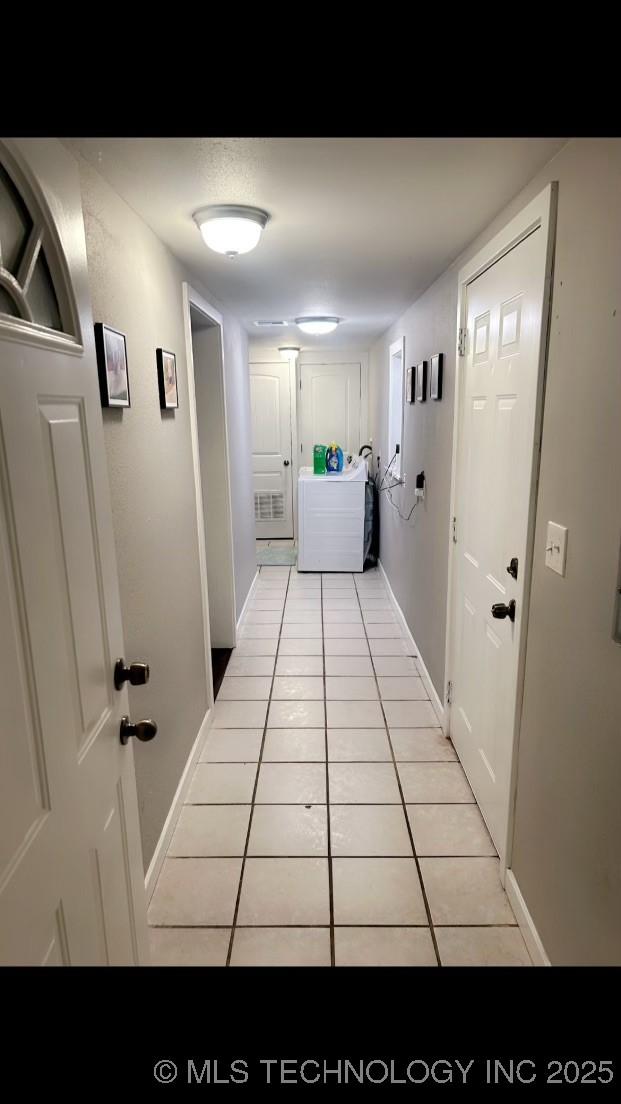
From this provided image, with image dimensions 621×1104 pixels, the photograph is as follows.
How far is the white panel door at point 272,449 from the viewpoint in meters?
6.74

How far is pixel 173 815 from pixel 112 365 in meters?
1.64

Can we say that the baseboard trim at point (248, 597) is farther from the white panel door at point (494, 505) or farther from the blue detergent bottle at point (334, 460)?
the white panel door at point (494, 505)

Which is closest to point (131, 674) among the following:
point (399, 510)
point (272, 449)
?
point (399, 510)

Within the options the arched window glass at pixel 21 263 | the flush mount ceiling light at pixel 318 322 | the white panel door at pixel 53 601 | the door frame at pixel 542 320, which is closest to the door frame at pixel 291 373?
the flush mount ceiling light at pixel 318 322

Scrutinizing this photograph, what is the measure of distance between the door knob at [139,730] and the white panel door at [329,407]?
5831 millimetres

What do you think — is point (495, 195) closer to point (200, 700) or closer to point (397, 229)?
point (397, 229)

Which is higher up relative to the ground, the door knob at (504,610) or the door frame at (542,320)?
the door frame at (542,320)

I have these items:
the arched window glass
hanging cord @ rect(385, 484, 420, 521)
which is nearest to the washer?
hanging cord @ rect(385, 484, 420, 521)

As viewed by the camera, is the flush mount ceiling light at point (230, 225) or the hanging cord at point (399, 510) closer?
the flush mount ceiling light at point (230, 225)

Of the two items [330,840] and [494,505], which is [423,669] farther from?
[494,505]

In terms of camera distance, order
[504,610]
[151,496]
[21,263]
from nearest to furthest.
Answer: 1. [21,263]
2. [504,610]
3. [151,496]

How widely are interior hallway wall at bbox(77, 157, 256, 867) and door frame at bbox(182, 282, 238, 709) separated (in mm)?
65

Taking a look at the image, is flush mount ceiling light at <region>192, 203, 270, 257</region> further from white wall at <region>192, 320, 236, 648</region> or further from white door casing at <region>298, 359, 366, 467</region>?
white door casing at <region>298, 359, 366, 467</region>

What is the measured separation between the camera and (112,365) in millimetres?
1547
